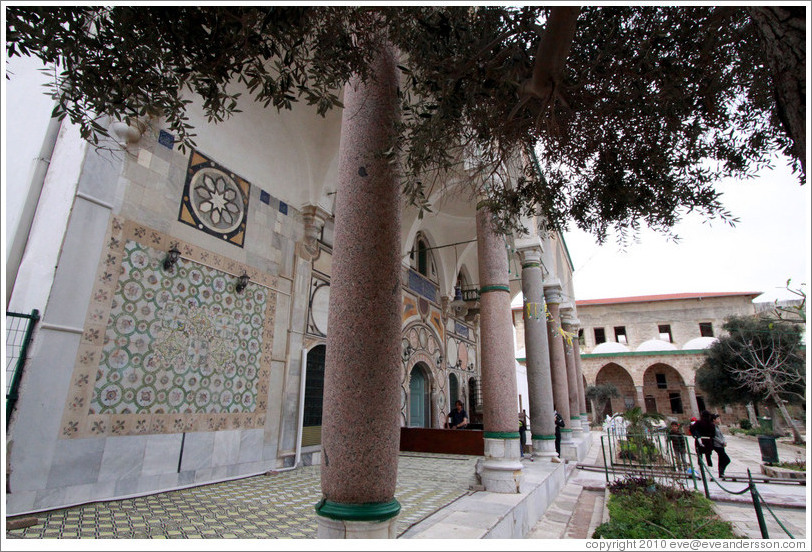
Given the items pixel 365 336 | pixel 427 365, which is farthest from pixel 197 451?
pixel 427 365

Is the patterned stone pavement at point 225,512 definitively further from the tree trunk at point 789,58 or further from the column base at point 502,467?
the tree trunk at point 789,58

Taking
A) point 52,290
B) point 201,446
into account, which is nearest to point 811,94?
point 52,290

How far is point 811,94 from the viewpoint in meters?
1.31

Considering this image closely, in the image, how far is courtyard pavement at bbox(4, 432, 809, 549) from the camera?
11.6ft

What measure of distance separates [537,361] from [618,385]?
2779 cm

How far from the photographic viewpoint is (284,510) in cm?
427

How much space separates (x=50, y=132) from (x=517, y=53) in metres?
5.03

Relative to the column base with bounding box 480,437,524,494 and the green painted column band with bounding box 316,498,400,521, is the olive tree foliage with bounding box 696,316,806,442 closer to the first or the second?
the column base with bounding box 480,437,524,494

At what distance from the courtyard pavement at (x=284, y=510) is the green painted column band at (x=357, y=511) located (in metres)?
1.18

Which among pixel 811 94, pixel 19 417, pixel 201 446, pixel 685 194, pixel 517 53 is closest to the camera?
pixel 811 94

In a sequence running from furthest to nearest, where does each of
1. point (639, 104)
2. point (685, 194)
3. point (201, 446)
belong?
point (201, 446) < point (685, 194) < point (639, 104)

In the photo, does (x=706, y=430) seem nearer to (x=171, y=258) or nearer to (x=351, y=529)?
(x=351, y=529)

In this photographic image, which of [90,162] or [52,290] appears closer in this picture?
[52,290]

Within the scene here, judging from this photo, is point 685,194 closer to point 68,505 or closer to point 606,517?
point 606,517
